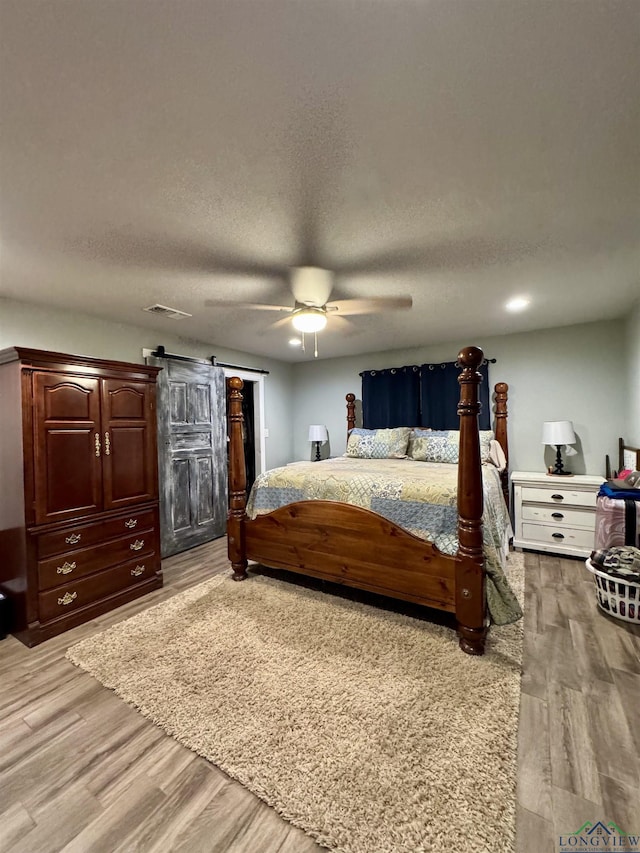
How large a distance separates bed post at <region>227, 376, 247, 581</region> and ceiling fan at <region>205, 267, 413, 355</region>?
0.82 metres

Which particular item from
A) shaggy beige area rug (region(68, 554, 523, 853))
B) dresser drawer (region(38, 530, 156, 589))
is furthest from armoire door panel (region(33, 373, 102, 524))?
shaggy beige area rug (region(68, 554, 523, 853))

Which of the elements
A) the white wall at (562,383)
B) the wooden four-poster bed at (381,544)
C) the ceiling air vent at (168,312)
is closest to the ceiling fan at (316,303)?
the ceiling air vent at (168,312)

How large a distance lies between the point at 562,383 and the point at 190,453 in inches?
158

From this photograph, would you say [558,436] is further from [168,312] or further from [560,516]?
[168,312]

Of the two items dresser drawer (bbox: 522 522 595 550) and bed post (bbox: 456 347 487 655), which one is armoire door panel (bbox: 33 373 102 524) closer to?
bed post (bbox: 456 347 487 655)

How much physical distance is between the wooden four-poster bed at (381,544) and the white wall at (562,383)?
2214 mm

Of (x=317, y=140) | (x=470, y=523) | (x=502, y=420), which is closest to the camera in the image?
(x=317, y=140)

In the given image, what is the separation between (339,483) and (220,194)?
1904mm

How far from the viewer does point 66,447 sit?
2375 mm

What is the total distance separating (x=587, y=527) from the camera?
3199 millimetres

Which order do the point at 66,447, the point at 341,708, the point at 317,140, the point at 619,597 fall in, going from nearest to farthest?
the point at 317,140 → the point at 341,708 → the point at 619,597 → the point at 66,447

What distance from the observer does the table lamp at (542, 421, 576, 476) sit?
3.43 m

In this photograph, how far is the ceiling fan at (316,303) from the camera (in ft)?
7.73

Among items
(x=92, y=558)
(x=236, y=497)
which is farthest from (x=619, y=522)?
(x=92, y=558)
